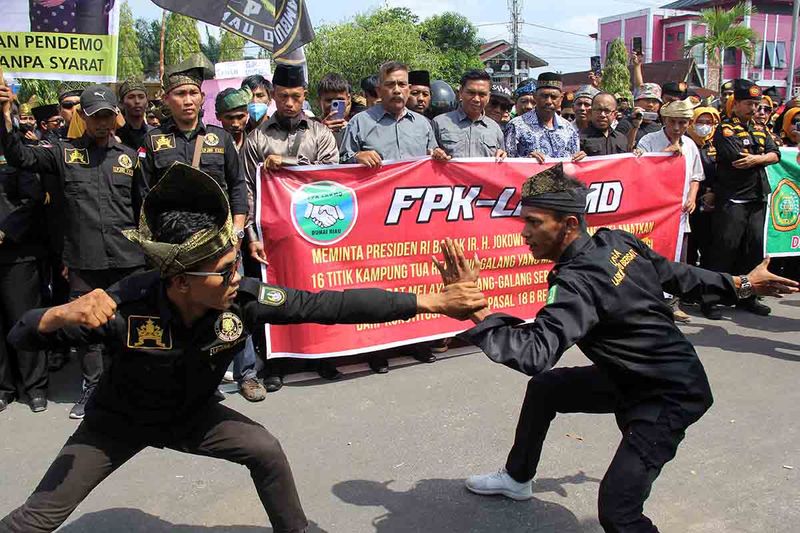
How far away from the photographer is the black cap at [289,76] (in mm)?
5391

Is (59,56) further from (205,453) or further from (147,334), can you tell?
(205,453)

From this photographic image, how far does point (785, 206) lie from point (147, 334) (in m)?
6.80

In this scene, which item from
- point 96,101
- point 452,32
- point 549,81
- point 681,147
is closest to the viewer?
point 96,101

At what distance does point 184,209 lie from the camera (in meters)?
2.49

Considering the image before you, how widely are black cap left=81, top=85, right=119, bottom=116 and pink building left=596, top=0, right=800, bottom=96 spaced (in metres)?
51.3

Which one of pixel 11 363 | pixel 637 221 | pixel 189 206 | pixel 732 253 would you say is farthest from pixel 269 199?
pixel 732 253

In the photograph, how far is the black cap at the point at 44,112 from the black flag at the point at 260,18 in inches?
125

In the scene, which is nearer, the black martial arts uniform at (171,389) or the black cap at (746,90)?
the black martial arts uniform at (171,389)

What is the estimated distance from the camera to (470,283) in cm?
265

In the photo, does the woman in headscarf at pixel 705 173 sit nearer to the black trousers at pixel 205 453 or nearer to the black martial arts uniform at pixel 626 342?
the black martial arts uniform at pixel 626 342

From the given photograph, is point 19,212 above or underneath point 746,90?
underneath

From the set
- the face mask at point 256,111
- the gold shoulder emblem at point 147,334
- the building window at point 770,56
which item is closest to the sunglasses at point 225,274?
the gold shoulder emblem at point 147,334

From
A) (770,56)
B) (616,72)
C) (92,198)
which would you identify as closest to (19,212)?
(92,198)

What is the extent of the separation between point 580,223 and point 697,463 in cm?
183
